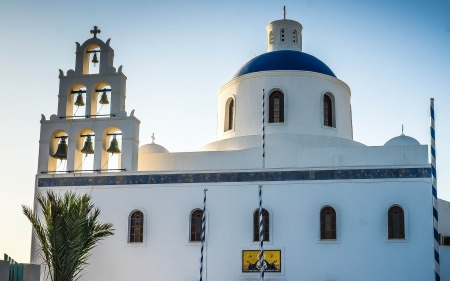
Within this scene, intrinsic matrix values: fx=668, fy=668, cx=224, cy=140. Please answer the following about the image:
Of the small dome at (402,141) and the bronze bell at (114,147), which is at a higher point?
the small dome at (402,141)

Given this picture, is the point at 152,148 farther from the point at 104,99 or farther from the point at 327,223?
the point at 327,223

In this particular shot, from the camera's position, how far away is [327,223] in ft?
57.4

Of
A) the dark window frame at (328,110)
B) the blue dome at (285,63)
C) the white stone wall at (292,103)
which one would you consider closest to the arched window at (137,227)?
the white stone wall at (292,103)

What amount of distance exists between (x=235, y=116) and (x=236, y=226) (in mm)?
4933

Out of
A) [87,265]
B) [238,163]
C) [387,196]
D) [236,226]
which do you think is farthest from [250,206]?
[87,265]

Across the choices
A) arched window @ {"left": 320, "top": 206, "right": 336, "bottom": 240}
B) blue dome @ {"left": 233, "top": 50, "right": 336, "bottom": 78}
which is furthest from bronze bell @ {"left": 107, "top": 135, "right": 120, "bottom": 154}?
arched window @ {"left": 320, "top": 206, "right": 336, "bottom": 240}

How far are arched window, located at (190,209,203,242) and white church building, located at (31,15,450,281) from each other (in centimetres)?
3

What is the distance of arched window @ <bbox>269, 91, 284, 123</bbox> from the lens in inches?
831

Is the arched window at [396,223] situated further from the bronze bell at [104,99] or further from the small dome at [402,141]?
the bronze bell at [104,99]

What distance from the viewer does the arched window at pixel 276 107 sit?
831 inches

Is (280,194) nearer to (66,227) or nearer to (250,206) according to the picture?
(250,206)

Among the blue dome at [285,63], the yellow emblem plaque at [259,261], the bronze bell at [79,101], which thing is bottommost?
the yellow emblem plaque at [259,261]

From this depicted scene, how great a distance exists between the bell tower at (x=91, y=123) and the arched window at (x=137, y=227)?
1394 mm

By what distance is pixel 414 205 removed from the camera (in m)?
17.2
